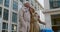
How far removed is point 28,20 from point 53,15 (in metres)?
3.63

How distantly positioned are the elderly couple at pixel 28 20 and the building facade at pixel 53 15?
3.11 m

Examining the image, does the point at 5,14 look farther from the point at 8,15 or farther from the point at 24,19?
the point at 24,19

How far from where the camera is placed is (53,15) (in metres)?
5.54

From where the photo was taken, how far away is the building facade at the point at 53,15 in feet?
17.5

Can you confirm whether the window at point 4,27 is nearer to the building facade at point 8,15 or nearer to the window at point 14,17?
the building facade at point 8,15

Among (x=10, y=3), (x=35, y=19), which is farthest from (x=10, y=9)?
(x=35, y=19)

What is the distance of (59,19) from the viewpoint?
5.36 meters

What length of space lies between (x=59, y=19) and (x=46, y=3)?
1.16 m

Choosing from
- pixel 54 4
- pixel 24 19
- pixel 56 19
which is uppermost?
pixel 54 4

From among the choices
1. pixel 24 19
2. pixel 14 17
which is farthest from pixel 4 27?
pixel 24 19

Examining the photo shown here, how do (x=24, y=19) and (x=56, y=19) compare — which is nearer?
(x=24, y=19)

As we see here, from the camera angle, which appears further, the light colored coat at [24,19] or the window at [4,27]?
the window at [4,27]

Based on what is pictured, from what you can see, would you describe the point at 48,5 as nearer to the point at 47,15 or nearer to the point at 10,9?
the point at 47,15

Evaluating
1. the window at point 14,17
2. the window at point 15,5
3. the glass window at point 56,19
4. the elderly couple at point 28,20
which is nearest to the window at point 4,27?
the window at point 14,17
